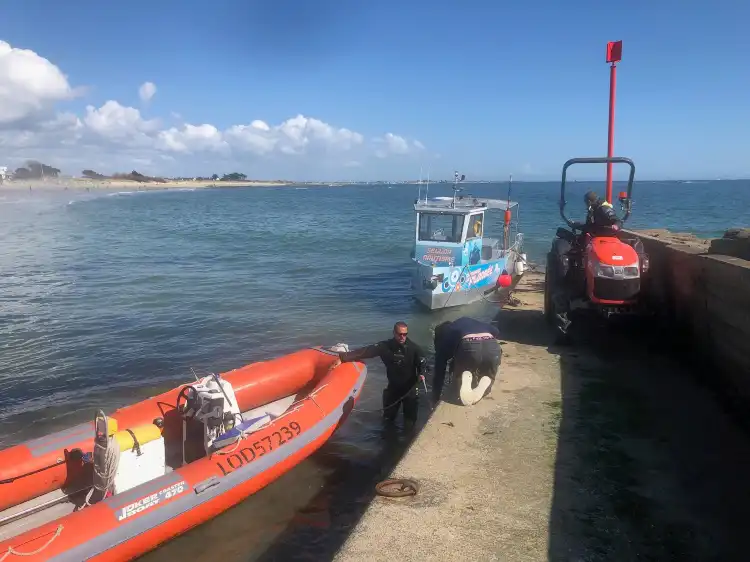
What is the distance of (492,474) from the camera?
14.3ft

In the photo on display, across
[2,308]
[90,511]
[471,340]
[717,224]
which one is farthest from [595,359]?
[717,224]

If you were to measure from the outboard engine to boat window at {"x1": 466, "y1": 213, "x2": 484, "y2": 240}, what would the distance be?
31.7 ft

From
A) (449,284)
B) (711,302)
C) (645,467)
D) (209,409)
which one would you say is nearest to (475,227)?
(449,284)

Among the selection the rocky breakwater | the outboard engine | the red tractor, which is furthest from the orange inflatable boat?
the rocky breakwater

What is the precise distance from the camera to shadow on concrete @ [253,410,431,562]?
189 inches

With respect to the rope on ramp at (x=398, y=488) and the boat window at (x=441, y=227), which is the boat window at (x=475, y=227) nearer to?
the boat window at (x=441, y=227)

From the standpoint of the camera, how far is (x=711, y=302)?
5707 mm

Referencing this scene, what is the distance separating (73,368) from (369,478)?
675cm

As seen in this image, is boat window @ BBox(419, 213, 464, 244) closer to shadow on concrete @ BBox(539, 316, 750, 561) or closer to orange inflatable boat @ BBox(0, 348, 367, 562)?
shadow on concrete @ BBox(539, 316, 750, 561)

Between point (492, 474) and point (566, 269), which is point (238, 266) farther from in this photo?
point (492, 474)

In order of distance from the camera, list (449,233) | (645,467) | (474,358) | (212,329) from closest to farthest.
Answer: (645,467)
(474,358)
(212,329)
(449,233)

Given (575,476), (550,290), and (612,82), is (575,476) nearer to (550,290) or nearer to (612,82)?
(550,290)

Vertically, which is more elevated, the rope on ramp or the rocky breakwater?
the rocky breakwater

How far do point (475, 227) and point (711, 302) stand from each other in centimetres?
915
